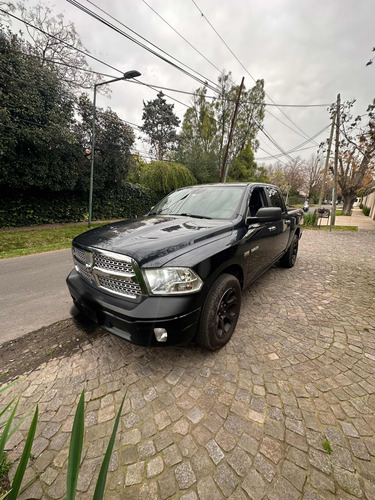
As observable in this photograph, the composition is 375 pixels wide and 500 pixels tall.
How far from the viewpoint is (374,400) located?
5.76 feet

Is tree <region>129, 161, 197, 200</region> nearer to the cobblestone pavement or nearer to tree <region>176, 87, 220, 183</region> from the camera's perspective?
tree <region>176, 87, 220, 183</region>

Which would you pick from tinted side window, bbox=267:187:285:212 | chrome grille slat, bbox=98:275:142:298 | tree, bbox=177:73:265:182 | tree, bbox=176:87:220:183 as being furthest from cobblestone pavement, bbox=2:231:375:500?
tree, bbox=177:73:265:182

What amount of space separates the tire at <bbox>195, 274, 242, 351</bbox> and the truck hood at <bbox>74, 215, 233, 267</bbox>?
495mm

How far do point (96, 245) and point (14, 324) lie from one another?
2004 mm

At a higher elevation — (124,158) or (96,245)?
(124,158)

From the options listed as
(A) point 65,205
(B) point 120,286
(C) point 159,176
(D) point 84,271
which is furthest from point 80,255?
(C) point 159,176

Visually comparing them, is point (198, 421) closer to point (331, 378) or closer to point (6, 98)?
point (331, 378)

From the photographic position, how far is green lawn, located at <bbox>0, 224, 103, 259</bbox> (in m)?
6.93

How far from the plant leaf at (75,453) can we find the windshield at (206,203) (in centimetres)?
230

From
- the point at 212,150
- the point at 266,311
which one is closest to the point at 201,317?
the point at 266,311

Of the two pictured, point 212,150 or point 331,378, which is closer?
point 331,378

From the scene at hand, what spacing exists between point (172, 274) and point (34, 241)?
891 cm

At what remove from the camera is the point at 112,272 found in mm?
1872

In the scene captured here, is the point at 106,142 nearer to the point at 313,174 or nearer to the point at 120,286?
the point at 120,286
